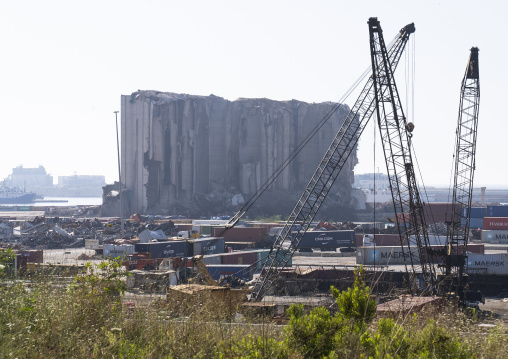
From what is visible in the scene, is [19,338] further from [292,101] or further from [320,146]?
[292,101]

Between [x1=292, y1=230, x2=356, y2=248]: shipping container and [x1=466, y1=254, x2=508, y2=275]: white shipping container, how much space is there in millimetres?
28823

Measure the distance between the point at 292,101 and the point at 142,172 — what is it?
152ft

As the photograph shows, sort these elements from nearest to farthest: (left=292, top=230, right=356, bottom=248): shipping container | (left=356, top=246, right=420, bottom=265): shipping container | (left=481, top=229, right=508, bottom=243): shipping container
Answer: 1. (left=356, top=246, right=420, bottom=265): shipping container
2. (left=292, top=230, right=356, bottom=248): shipping container
3. (left=481, top=229, right=508, bottom=243): shipping container

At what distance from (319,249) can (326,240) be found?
8.78ft

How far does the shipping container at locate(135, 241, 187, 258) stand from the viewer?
176 feet

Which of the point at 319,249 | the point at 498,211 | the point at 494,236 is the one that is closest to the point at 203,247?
the point at 319,249

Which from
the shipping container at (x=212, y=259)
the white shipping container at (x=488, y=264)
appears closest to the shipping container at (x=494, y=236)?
the white shipping container at (x=488, y=264)

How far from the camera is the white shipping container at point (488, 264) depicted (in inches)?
1606

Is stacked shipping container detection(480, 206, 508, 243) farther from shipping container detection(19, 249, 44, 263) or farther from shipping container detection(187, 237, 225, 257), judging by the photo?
shipping container detection(19, 249, 44, 263)

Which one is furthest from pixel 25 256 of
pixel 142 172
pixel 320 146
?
pixel 320 146

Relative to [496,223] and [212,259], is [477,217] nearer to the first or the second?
[496,223]

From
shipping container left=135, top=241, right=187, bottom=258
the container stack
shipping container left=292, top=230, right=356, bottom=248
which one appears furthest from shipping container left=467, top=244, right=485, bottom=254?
the container stack

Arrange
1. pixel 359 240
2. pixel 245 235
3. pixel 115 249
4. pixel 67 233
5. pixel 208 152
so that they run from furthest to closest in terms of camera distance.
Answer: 1. pixel 208 152
2. pixel 67 233
3. pixel 245 235
4. pixel 359 240
5. pixel 115 249

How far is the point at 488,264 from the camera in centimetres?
4119
